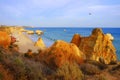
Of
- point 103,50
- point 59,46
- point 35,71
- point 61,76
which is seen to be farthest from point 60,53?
point 103,50

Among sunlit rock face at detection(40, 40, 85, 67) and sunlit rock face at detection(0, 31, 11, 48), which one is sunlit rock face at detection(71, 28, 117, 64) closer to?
sunlit rock face at detection(40, 40, 85, 67)

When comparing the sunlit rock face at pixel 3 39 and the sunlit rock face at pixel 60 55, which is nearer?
the sunlit rock face at pixel 3 39

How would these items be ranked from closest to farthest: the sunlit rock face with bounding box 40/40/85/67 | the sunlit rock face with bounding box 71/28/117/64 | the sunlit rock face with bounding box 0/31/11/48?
the sunlit rock face with bounding box 0/31/11/48
the sunlit rock face with bounding box 40/40/85/67
the sunlit rock face with bounding box 71/28/117/64

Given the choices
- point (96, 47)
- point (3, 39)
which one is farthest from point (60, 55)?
→ point (96, 47)

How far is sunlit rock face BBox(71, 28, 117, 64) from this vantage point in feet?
81.5

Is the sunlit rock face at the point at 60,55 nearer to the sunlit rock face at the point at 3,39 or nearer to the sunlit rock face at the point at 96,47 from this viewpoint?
the sunlit rock face at the point at 3,39

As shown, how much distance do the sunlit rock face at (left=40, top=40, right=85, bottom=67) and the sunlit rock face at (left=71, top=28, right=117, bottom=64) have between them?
694 cm

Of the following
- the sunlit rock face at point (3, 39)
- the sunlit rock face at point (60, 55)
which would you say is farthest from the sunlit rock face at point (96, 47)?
the sunlit rock face at point (3, 39)

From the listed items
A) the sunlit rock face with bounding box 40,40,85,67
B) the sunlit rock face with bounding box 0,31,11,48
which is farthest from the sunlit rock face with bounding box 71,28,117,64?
the sunlit rock face with bounding box 0,31,11,48

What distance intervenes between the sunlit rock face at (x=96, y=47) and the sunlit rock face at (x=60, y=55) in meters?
6.94

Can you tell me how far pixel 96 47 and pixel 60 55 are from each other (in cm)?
985

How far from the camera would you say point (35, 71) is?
10781 mm

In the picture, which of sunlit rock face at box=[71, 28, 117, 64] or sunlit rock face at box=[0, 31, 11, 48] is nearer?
sunlit rock face at box=[0, 31, 11, 48]

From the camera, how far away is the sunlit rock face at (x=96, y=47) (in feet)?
81.5
